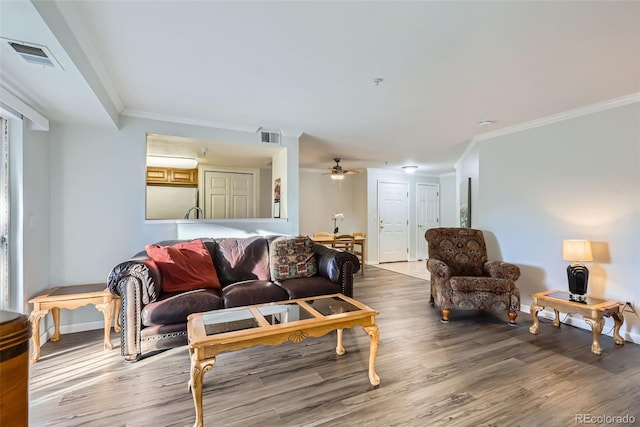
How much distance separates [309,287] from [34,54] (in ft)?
8.35

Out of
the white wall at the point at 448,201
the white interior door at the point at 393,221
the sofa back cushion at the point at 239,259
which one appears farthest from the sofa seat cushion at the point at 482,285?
the white wall at the point at 448,201

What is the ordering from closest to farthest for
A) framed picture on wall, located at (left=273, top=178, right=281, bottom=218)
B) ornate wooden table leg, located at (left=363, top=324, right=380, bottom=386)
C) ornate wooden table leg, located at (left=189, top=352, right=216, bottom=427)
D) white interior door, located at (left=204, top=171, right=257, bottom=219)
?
ornate wooden table leg, located at (left=189, top=352, right=216, bottom=427)
ornate wooden table leg, located at (left=363, top=324, right=380, bottom=386)
framed picture on wall, located at (left=273, top=178, right=281, bottom=218)
white interior door, located at (left=204, top=171, right=257, bottom=219)

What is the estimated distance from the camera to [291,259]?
3.22 m

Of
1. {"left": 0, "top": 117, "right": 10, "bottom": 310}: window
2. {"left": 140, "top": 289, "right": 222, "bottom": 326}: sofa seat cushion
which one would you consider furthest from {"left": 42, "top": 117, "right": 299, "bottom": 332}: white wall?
{"left": 140, "top": 289, "right": 222, "bottom": 326}: sofa seat cushion

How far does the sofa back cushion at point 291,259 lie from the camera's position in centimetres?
314

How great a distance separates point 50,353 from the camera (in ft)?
8.11

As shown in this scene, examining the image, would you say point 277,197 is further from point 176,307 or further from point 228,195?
point 176,307

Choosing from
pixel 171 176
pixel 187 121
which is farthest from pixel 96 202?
pixel 171 176

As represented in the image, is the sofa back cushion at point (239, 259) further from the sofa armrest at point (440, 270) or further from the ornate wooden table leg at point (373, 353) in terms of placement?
the sofa armrest at point (440, 270)

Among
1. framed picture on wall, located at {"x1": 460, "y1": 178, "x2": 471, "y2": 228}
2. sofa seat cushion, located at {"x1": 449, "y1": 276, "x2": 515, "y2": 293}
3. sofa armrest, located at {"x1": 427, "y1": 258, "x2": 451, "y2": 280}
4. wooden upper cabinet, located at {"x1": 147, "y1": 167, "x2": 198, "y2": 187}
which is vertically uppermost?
wooden upper cabinet, located at {"x1": 147, "y1": 167, "x2": 198, "y2": 187}

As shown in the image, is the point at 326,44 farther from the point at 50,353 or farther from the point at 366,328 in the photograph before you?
the point at 50,353

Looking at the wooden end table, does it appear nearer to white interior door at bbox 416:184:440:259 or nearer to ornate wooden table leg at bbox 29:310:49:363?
ornate wooden table leg at bbox 29:310:49:363

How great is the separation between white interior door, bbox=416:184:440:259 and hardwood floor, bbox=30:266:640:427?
15.9ft

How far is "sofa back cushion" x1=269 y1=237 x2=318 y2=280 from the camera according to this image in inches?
124
